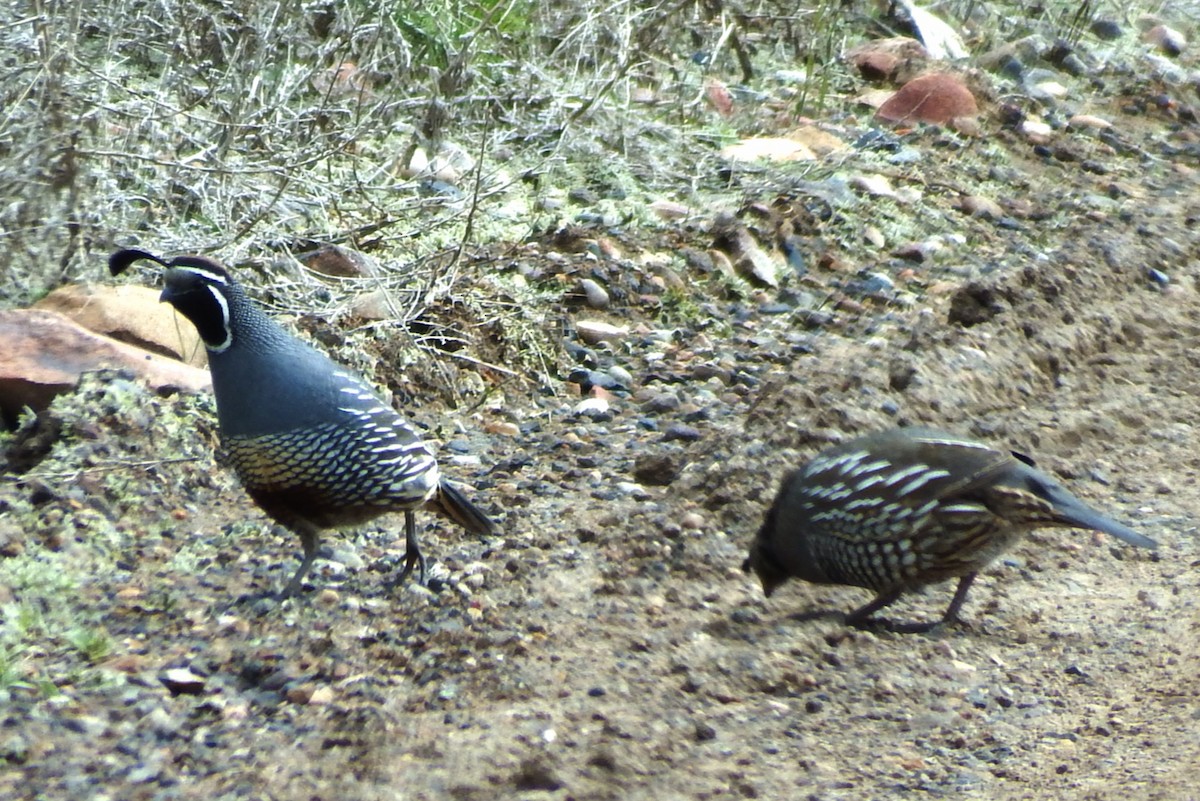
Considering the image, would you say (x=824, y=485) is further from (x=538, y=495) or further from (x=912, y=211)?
(x=912, y=211)

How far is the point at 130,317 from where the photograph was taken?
18.9ft

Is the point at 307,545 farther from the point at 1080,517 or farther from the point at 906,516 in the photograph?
the point at 1080,517

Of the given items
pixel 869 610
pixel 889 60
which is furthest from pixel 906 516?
pixel 889 60

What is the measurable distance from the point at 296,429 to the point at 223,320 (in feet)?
1.30

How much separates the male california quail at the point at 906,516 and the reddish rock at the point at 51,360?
2.16 metres

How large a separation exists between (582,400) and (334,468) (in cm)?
181

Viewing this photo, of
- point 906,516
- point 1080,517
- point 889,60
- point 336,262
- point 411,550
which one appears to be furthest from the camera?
point 889,60

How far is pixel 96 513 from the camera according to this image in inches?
192

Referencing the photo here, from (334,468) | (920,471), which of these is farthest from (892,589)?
(334,468)

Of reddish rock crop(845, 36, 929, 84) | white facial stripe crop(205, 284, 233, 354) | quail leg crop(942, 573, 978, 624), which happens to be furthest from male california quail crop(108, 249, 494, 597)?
reddish rock crop(845, 36, 929, 84)

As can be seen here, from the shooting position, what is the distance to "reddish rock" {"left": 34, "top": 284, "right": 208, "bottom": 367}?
573cm

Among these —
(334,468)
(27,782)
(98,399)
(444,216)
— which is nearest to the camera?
(27,782)

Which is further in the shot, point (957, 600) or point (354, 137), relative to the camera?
point (354, 137)

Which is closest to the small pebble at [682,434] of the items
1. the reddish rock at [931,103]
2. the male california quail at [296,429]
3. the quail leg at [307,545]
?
the male california quail at [296,429]
